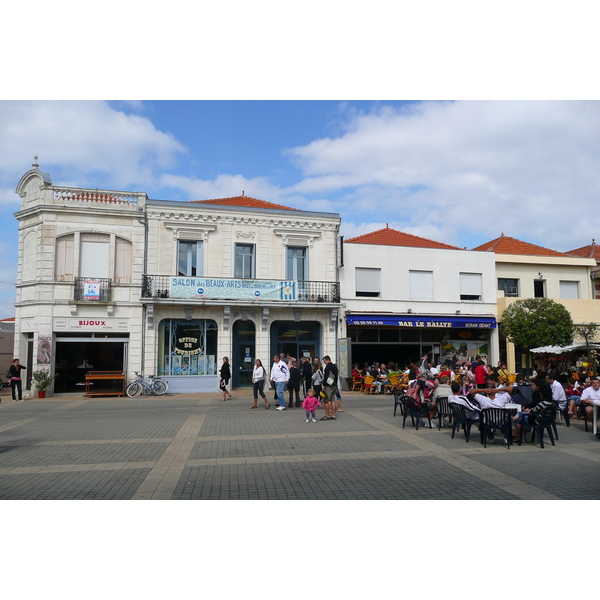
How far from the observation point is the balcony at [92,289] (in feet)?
67.8

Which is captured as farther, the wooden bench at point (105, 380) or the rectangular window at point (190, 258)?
the rectangular window at point (190, 258)

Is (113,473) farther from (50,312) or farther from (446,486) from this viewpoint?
(50,312)

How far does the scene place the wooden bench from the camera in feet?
66.6

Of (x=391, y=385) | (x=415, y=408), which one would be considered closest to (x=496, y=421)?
(x=415, y=408)

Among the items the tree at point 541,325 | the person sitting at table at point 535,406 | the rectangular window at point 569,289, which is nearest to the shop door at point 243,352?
the tree at point 541,325

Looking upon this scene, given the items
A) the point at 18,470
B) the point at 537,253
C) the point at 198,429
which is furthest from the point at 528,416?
the point at 537,253

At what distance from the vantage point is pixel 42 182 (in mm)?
21016

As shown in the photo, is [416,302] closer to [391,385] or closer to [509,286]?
[391,385]

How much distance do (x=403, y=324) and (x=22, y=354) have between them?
16.8 m

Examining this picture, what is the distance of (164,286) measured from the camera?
21500 mm

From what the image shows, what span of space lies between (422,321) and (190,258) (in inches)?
447

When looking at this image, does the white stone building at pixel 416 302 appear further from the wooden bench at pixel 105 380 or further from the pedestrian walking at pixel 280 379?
the wooden bench at pixel 105 380

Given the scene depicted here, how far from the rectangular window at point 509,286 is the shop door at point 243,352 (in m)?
13.8

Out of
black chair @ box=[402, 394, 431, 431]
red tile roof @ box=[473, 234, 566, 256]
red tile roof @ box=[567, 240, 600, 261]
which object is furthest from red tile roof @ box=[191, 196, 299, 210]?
red tile roof @ box=[567, 240, 600, 261]
